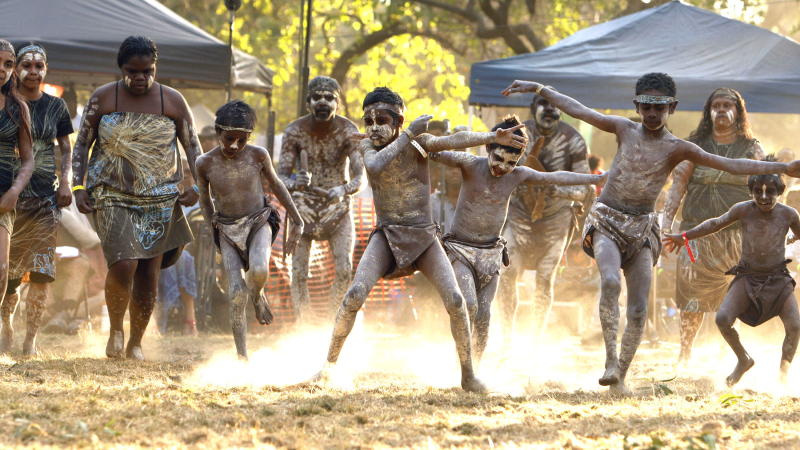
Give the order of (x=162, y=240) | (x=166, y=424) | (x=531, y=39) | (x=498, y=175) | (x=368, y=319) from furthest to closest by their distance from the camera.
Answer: (x=531, y=39), (x=368, y=319), (x=162, y=240), (x=498, y=175), (x=166, y=424)

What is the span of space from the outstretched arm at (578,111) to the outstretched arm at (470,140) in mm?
612

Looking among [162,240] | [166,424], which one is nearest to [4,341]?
[162,240]

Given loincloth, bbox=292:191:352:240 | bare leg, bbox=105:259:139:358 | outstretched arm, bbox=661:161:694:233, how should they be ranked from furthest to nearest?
loincloth, bbox=292:191:352:240 < outstretched arm, bbox=661:161:694:233 < bare leg, bbox=105:259:139:358

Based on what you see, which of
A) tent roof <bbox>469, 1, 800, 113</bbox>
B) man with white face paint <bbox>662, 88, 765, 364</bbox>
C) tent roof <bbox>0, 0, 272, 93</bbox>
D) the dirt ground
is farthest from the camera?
tent roof <bbox>469, 1, 800, 113</bbox>

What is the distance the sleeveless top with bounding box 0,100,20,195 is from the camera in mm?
6168

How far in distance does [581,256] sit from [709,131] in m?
2.94

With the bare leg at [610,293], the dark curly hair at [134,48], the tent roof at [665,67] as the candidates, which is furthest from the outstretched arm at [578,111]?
the tent roof at [665,67]

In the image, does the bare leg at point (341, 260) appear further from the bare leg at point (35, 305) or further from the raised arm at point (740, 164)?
the raised arm at point (740, 164)

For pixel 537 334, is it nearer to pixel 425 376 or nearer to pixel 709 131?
pixel 425 376

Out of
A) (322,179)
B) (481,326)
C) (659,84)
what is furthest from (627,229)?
(322,179)

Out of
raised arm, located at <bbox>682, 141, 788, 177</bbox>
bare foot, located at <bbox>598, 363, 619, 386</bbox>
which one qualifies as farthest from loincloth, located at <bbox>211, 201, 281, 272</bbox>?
raised arm, located at <bbox>682, 141, 788, 177</bbox>

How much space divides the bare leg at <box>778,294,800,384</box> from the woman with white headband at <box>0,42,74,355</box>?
533 cm

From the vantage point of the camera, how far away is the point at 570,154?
7594 mm

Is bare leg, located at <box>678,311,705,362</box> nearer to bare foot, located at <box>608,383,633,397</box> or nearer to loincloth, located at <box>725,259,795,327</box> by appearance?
loincloth, located at <box>725,259,795,327</box>
